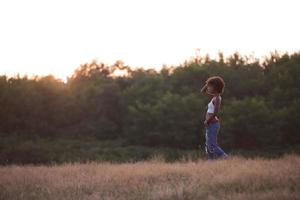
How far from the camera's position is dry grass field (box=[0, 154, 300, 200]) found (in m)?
5.93

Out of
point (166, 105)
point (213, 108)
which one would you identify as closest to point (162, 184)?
point (213, 108)

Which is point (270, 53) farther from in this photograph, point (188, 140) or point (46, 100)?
point (46, 100)

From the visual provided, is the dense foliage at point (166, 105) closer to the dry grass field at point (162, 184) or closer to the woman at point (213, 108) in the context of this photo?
the woman at point (213, 108)

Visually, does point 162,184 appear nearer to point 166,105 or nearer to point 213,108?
point 213,108

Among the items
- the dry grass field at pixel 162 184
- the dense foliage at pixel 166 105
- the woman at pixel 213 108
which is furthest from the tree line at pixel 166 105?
the dry grass field at pixel 162 184

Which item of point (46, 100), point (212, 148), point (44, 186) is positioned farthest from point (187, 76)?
point (44, 186)

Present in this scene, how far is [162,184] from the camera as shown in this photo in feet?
22.4

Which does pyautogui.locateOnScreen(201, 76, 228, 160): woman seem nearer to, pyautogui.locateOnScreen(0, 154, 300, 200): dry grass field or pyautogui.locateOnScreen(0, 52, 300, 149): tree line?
pyautogui.locateOnScreen(0, 154, 300, 200): dry grass field

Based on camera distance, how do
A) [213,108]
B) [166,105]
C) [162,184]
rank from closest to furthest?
[162,184] < [213,108] < [166,105]

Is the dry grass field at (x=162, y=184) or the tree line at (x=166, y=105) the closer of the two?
the dry grass field at (x=162, y=184)

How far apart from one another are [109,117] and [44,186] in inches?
1270

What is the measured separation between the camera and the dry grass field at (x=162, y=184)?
593 centimetres

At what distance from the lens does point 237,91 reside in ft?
123

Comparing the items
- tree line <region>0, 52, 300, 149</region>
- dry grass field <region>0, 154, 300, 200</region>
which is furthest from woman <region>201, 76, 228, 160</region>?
tree line <region>0, 52, 300, 149</region>
